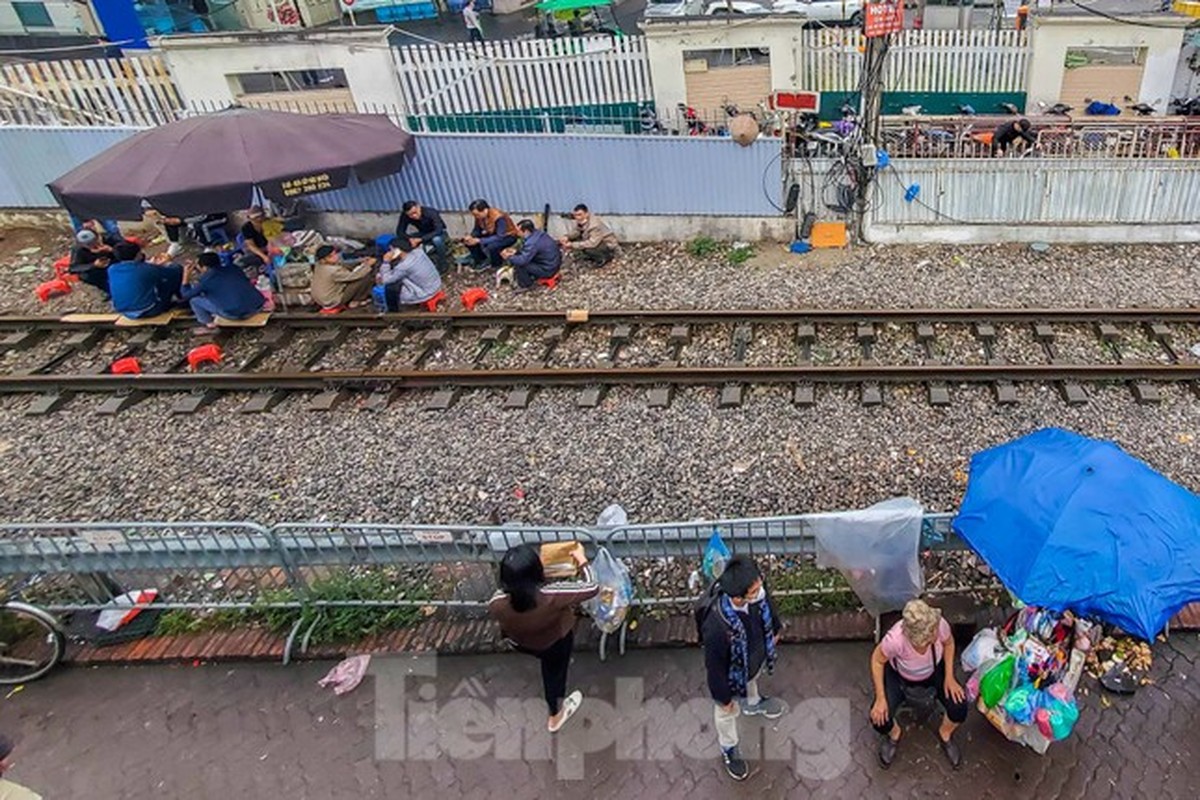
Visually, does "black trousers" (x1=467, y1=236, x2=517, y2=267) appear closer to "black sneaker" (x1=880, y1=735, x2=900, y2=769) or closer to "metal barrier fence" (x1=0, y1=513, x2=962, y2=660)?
"metal barrier fence" (x1=0, y1=513, x2=962, y2=660)

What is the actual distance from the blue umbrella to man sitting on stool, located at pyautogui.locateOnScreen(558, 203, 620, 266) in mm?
7127

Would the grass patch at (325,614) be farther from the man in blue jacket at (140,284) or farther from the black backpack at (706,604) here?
the man in blue jacket at (140,284)

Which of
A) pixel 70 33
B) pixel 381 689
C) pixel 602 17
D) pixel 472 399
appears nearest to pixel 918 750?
pixel 381 689

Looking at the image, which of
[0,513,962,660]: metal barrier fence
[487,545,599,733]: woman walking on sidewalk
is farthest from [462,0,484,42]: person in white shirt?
[487,545,599,733]: woman walking on sidewalk

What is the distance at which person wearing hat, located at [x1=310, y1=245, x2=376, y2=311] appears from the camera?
9.98m

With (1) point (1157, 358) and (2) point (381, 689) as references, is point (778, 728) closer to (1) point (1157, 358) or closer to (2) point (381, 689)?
(2) point (381, 689)

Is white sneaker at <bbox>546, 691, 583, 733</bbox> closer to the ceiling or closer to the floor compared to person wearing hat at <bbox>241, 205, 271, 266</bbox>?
closer to the floor

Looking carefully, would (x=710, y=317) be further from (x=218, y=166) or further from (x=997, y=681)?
(x=218, y=166)

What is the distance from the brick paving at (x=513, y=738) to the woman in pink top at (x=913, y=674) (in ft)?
0.52

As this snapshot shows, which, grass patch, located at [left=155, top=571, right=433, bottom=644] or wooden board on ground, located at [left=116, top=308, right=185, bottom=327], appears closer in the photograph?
grass patch, located at [left=155, top=571, right=433, bottom=644]

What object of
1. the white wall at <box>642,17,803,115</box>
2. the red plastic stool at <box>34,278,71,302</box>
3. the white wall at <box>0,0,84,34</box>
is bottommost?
the red plastic stool at <box>34,278,71,302</box>

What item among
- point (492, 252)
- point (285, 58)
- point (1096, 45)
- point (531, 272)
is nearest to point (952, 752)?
point (531, 272)

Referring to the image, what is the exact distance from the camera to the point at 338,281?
1001 cm

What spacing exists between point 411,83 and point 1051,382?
36.3 ft
